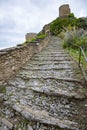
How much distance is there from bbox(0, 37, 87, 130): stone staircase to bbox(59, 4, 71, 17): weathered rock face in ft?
66.6

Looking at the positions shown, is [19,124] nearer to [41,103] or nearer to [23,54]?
[41,103]

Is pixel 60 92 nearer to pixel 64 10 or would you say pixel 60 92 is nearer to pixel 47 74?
Answer: pixel 47 74

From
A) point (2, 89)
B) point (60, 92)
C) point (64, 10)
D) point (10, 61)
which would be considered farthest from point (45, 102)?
point (64, 10)

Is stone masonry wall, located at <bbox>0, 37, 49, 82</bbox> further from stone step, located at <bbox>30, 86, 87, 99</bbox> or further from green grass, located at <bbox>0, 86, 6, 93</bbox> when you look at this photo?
stone step, located at <bbox>30, 86, 87, 99</bbox>

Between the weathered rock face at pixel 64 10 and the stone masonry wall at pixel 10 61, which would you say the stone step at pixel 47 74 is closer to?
the stone masonry wall at pixel 10 61

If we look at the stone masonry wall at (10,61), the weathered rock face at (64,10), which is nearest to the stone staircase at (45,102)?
the stone masonry wall at (10,61)

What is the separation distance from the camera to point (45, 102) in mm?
2859

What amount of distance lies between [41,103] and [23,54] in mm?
2833

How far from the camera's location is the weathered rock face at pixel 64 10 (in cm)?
2288

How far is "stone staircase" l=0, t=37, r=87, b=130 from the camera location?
228cm

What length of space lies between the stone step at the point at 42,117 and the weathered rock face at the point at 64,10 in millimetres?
21705

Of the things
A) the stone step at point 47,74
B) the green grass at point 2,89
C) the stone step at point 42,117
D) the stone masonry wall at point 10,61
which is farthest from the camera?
the stone step at point 47,74

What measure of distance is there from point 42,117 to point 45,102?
505 mm

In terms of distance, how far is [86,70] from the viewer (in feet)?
13.0
